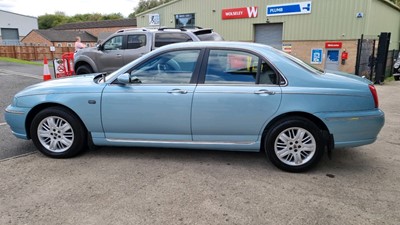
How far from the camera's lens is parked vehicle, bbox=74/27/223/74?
362 inches

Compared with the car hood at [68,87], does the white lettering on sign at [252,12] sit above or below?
above

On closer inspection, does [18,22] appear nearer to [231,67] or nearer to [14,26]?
[14,26]

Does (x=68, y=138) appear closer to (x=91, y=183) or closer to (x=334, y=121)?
(x=91, y=183)

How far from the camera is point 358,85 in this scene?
3.86m

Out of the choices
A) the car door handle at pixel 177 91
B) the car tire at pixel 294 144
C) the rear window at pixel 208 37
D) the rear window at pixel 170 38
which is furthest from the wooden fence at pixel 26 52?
the car tire at pixel 294 144

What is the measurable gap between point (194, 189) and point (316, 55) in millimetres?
18176

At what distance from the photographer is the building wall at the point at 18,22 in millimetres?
61094

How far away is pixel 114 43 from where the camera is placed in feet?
32.7

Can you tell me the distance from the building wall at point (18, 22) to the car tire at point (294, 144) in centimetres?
7049

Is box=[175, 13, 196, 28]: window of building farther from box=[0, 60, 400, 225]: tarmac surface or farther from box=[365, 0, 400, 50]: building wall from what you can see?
box=[0, 60, 400, 225]: tarmac surface

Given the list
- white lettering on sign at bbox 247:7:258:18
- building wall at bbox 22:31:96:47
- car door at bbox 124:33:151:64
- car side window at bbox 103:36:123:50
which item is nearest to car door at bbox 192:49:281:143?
car door at bbox 124:33:151:64

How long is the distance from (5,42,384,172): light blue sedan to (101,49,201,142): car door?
0.04 feet

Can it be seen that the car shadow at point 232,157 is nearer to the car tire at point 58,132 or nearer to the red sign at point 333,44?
the car tire at point 58,132

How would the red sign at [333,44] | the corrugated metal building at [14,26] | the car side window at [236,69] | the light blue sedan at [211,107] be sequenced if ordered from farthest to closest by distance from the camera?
the corrugated metal building at [14,26] → the red sign at [333,44] → the car side window at [236,69] → the light blue sedan at [211,107]
